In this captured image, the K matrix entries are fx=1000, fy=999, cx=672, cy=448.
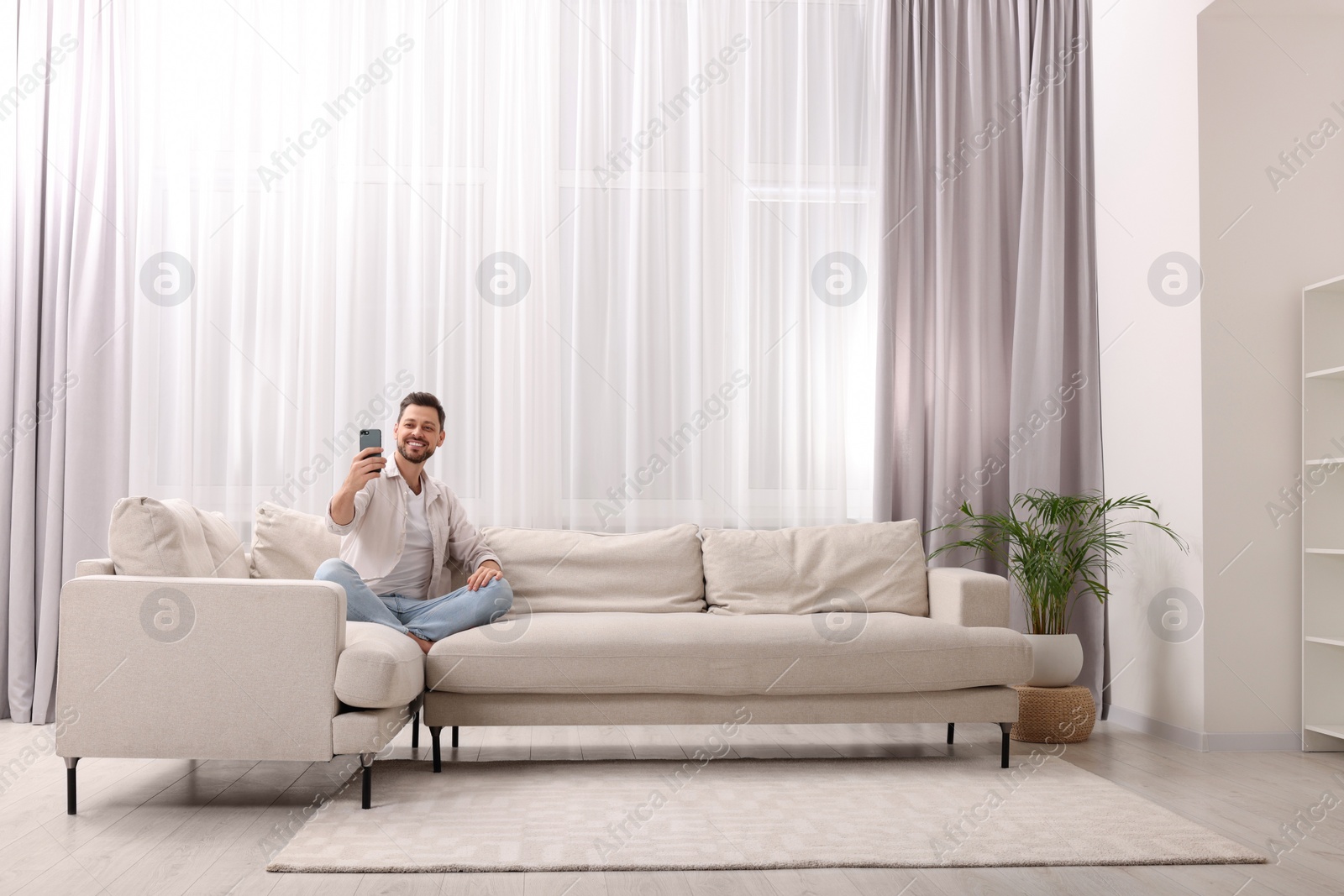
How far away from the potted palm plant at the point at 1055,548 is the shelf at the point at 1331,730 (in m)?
0.68

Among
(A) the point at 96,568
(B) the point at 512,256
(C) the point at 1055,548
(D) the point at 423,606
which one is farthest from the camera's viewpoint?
(B) the point at 512,256

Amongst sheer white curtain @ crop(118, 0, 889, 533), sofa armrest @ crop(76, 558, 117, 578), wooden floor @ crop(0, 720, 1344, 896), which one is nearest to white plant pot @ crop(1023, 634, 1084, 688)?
wooden floor @ crop(0, 720, 1344, 896)

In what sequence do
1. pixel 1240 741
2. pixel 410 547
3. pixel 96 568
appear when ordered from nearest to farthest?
pixel 96 568, pixel 410 547, pixel 1240 741

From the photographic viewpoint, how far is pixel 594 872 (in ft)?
6.84

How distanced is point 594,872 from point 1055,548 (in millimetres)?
2353

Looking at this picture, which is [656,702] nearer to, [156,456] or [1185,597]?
[1185,597]

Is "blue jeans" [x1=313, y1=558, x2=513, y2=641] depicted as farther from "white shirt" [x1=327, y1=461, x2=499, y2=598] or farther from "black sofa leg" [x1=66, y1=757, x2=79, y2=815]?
"black sofa leg" [x1=66, y1=757, x2=79, y2=815]

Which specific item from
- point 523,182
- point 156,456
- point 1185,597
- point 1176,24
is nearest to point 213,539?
point 156,456

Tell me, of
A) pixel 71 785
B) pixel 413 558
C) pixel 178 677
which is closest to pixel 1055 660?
pixel 413 558

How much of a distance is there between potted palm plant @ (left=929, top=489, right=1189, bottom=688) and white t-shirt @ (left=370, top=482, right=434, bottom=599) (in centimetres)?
184

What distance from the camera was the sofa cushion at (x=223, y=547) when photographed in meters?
3.02

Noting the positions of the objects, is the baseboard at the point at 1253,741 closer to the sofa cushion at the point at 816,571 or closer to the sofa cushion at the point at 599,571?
the sofa cushion at the point at 816,571

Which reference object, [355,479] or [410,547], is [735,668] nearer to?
[410,547]

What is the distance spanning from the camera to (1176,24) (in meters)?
3.58
